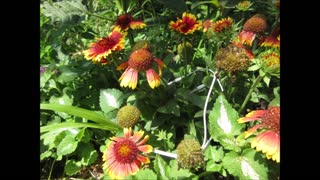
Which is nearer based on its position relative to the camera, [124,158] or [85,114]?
[124,158]

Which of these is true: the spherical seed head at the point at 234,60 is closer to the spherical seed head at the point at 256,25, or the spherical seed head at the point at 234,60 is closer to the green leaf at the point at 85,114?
the spherical seed head at the point at 256,25

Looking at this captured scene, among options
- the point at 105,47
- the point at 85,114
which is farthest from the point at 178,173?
the point at 105,47

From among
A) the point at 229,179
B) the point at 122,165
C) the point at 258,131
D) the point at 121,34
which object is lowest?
the point at 229,179

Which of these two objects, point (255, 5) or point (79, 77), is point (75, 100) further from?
point (255, 5)

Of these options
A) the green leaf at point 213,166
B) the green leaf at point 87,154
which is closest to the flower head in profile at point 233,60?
the green leaf at point 213,166

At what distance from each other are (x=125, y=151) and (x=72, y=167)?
38cm

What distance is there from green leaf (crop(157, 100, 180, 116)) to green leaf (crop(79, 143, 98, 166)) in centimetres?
26

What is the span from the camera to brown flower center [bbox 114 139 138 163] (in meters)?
0.98

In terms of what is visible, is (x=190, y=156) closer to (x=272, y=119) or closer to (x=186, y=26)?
(x=272, y=119)

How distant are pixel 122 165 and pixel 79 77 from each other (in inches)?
26.0

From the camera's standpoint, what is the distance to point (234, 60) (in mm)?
1070

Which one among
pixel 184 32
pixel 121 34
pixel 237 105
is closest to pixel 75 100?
pixel 121 34

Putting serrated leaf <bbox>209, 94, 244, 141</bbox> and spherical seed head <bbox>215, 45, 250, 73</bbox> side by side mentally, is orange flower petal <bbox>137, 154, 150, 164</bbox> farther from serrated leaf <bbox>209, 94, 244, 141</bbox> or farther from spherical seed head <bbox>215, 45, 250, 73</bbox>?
spherical seed head <bbox>215, 45, 250, 73</bbox>

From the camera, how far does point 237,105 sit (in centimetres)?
123
